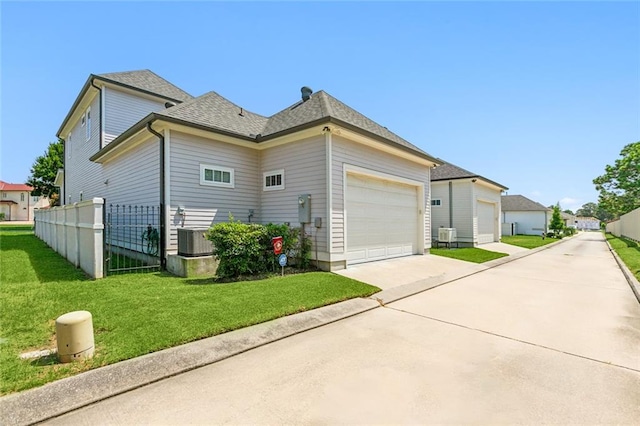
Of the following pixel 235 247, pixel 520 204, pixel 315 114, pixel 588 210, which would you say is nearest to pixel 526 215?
pixel 520 204

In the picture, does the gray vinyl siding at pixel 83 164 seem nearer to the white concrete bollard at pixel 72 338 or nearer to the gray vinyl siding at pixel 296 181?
the gray vinyl siding at pixel 296 181

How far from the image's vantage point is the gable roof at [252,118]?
793 cm

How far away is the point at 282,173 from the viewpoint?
9.06 meters

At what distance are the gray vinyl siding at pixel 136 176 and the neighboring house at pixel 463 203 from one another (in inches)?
606

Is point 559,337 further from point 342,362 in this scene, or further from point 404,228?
point 404,228

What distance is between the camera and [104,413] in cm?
231

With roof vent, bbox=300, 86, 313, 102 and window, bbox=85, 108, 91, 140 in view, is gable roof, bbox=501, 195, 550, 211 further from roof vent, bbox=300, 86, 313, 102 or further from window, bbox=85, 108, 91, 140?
window, bbox=85, 108, 91, 140

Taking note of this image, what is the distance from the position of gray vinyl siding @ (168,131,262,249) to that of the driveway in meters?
5.63

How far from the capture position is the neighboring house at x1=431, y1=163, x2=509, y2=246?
656 inches

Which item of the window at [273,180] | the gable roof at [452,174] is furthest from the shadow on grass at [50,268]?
the gable roof at [452,174]

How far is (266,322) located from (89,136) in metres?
15.7

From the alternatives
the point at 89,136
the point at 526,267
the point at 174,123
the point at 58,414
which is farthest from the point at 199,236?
the point at 89,136

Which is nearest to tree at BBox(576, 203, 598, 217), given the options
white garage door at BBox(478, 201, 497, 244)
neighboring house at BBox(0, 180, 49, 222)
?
white garage door at BBox(478, 201, 497, 244)

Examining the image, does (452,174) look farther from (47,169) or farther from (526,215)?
(47,169)
